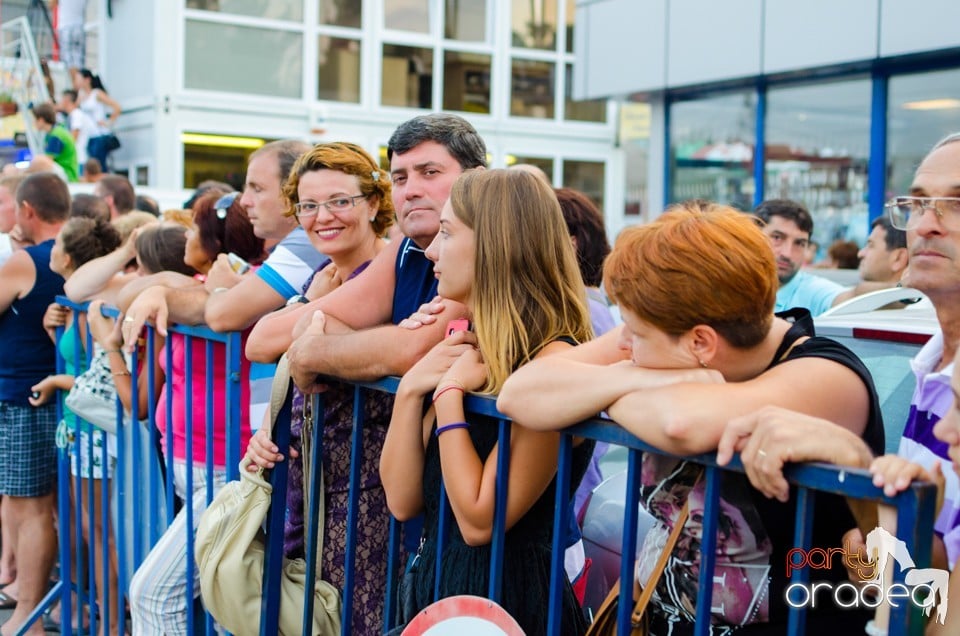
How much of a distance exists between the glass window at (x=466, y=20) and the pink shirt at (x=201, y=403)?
56.0ft

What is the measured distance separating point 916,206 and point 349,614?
5.87 feet

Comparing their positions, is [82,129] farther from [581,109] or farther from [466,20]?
[581,109]

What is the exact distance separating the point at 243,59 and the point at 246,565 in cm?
1631

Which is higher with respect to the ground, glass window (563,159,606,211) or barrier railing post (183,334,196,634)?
glass window (563,159,606,211)

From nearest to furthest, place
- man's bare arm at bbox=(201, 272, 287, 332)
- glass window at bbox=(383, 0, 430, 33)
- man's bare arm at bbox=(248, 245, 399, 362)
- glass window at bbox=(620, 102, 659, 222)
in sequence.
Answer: man's bare arm at bbox=(248, 245, 399, 362)
man's bare arm at bbox=(201, 272, 287, 332)
glass window at bbox=(383, 0, 430, 33)
glass window at bbox=(620, 102, 659, 222)

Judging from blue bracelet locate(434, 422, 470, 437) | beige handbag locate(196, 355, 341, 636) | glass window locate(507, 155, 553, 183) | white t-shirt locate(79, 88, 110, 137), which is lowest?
beige handbag locate(196, 355, 341, 636)

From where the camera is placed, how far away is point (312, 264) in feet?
12.9

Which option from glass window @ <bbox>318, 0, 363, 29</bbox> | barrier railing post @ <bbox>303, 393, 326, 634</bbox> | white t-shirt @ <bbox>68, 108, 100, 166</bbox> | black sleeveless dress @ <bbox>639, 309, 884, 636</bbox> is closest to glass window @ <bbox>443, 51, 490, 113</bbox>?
glass window @ <bbox>318, 0, 363, 29</bbox>

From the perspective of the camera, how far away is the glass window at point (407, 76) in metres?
19.5

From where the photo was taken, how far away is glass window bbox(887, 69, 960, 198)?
10.0m

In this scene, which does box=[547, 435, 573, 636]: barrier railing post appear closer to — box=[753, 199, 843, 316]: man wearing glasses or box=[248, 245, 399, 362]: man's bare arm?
box=[248, 245, 399, 362]: man's bare arm

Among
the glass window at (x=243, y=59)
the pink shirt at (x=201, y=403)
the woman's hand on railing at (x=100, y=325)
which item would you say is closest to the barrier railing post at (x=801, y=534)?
the pink shirt at (x=201, y=403)

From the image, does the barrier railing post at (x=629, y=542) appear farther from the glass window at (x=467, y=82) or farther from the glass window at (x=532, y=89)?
the glass window at (x=532, y=89)

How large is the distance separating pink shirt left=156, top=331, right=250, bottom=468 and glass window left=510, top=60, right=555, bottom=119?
57.2 ft
